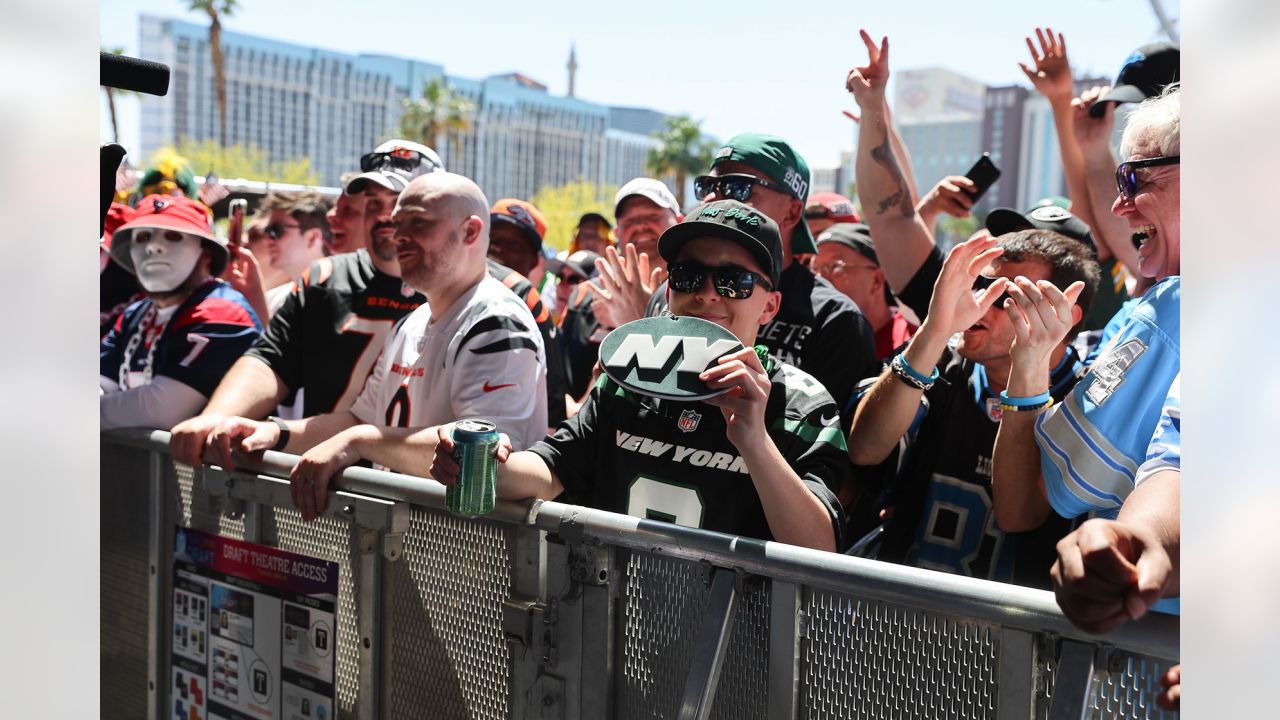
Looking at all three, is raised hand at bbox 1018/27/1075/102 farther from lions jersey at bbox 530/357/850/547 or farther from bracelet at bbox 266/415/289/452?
bracelet at bbox 266/415/289/452

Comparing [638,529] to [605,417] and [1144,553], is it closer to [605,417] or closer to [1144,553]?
[605,417]

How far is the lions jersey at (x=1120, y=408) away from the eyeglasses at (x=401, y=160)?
363 cm

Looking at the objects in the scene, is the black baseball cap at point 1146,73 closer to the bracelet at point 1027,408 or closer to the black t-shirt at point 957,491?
the black t-shirt at point 957,491

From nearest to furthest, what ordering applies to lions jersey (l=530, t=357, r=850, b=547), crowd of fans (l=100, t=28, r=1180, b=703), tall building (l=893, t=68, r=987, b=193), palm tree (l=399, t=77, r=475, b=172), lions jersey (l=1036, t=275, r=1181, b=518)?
lions jersey (l=1036, t=275, r=1181, b=518) → crowd of fans (l=100, t=28, r=1180, b=703) → lions jersey (l=530, t=357, r=850, b=547) → palm tree (l=399, t=77, r=475, b=172) → tall building (l=893, t=68, r=987, b=193)

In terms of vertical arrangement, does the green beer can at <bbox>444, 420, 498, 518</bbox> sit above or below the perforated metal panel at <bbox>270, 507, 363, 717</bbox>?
above

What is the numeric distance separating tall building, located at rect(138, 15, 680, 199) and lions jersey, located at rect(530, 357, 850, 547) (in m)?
112

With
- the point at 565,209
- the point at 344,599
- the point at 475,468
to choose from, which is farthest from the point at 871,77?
the point at 565,209

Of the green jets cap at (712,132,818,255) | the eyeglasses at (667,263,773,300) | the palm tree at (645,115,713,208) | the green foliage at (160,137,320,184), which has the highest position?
the palm tree at (645,115,713,208)

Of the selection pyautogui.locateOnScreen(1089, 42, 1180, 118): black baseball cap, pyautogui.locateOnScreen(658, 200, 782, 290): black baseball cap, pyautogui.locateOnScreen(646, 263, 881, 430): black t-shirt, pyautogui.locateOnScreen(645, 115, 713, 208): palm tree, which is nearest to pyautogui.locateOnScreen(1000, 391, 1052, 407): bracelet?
pyautogui.locateOnScreen(658, 200, 782, 290): black baseball cap

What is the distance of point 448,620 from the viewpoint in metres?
2.65

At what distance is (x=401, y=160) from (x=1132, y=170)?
144 inches

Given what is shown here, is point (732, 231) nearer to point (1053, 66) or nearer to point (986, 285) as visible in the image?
point (986, 285)

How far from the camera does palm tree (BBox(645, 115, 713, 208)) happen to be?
78.8m
